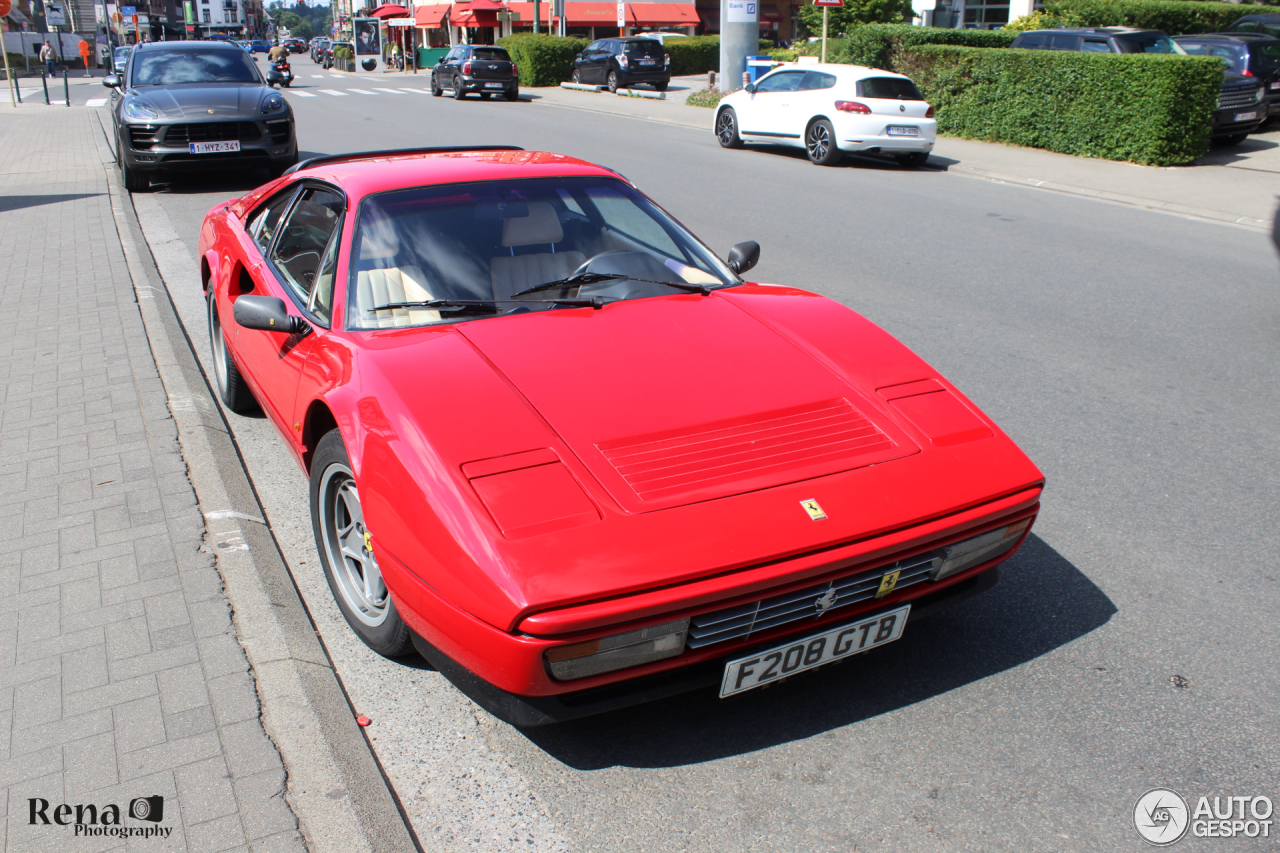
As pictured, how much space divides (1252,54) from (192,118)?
638 inches

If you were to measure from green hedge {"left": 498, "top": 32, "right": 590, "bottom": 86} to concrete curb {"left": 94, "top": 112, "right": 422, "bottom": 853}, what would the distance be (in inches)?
1332

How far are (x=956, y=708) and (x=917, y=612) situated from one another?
33cm

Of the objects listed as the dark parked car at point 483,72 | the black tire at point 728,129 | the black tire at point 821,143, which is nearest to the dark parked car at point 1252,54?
the black tire at point 821,143

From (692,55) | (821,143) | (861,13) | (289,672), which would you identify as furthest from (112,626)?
(692,55)

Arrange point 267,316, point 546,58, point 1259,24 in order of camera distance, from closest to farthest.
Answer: point 267,316, point 1259,24, point 546,58

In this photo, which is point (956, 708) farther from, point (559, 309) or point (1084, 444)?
point (1084, 444)

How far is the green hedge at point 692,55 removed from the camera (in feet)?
137

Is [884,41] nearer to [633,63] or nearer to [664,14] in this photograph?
[633,63]

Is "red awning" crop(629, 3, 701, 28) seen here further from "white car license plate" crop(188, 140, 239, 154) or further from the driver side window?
the driver side window

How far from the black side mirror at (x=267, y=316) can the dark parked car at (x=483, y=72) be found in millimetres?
28413

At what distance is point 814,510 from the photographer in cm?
248

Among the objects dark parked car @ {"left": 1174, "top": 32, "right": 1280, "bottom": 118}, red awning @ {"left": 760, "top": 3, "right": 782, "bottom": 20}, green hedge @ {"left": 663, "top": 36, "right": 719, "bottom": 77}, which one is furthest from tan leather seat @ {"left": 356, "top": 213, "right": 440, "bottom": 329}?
red awning @ {"left": 760, "top": 3, "right": 782, "bottom": 20}

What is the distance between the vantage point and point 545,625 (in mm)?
2193

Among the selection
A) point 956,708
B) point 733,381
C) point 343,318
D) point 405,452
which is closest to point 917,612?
point 956,708
